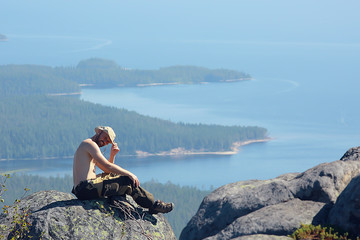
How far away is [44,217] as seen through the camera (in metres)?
15.0

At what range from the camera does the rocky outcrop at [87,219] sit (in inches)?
590

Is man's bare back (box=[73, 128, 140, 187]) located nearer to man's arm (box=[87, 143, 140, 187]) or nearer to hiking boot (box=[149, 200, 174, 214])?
man's arm (box=[87, 143, 140, 187])

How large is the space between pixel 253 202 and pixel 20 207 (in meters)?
6.99

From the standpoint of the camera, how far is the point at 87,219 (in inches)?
610

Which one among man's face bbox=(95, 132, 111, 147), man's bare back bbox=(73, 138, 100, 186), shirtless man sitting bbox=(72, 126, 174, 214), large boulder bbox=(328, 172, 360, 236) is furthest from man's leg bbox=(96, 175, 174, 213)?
large boulder bbox=(328, 172, 360, 236)

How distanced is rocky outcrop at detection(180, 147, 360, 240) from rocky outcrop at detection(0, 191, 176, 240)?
2.32 metres

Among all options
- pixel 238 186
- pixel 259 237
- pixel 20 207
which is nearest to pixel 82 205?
pixel 20 207

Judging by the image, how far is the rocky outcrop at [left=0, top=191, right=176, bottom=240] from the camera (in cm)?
1498

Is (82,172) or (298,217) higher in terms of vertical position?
(82,172)

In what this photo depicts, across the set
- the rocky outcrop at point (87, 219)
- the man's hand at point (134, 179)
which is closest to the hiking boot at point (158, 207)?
the rocky outcrop at point (87, 219)

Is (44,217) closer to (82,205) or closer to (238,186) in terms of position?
(82,205)

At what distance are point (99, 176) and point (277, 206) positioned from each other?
17.6 ft

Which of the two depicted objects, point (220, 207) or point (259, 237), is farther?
point (220, 207)

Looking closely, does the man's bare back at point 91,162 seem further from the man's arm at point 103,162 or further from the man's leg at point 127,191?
the man's leg at point 127,191
